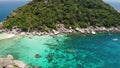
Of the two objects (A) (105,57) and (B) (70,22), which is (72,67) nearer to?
(A) (105,57)

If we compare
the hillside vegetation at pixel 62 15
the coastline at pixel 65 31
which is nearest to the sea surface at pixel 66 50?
the coastline at pixel 65 31

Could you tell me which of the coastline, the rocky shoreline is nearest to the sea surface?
the coastline

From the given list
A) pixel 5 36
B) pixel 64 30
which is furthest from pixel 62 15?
pixel 5 36

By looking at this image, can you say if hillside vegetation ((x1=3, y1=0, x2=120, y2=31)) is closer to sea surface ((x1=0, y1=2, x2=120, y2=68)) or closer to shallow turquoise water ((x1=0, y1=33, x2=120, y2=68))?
sea surface ((x1=0, y1=2, x2=120, y2=68))

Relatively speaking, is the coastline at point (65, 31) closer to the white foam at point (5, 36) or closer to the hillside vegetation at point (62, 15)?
the white foam at point (5, 36)

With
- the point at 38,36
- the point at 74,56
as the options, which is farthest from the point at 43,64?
the point at 38,36

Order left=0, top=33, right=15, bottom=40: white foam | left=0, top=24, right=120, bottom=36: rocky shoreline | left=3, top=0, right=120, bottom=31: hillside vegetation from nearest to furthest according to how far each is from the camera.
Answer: left=0, top=33, right=15, bottom=40: white foam
left=0, top=24, right=120, bottom=36: rocky shoreline
left=3, top=0, right=120, bottom=31: hillside vegetation
